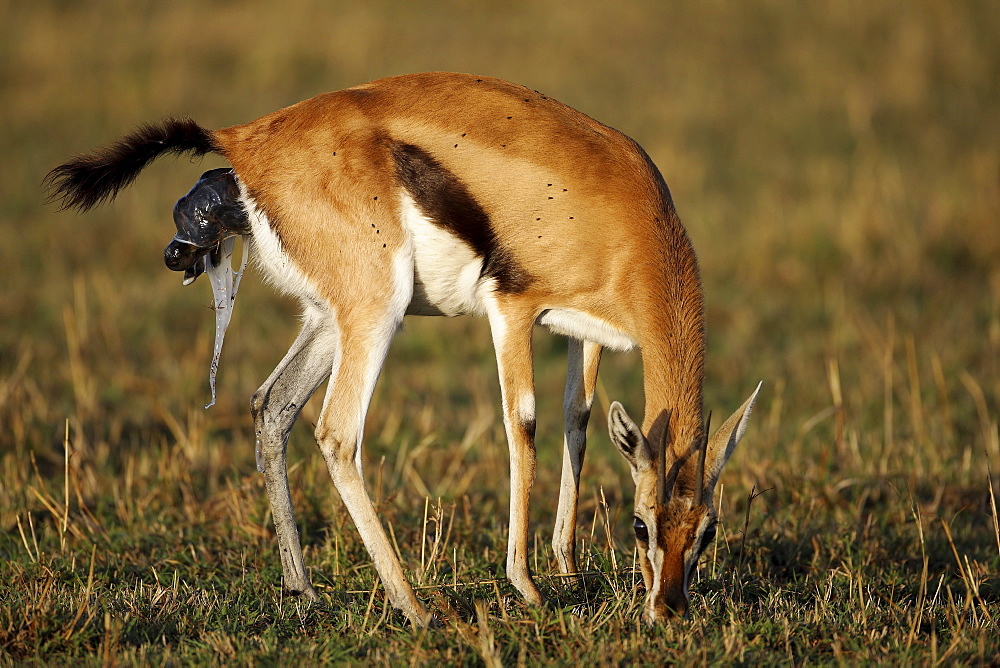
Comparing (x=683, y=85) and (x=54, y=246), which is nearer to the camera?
(x=54, y=246)

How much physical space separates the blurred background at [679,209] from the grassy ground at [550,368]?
0.04 metres

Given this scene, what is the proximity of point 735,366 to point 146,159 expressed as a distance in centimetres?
535

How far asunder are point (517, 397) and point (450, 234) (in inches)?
29.4

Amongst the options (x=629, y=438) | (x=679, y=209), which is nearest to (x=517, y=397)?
(x=629, y=438)

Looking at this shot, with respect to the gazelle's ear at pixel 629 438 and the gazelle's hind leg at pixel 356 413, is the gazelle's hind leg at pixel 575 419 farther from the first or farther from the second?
the gazelle's hind leg at pixel 356 413

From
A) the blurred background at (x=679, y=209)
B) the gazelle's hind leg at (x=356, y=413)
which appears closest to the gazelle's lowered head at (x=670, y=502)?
the gazelle's hind leg at (x=356, y=413)

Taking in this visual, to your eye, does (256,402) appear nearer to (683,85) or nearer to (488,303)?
(488,303)

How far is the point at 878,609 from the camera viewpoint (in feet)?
13.9

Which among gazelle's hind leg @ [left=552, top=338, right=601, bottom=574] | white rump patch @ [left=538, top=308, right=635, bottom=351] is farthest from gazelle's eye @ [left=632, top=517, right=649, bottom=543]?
white rump patch @ [left=538, top=308, right=635, bottom=351]

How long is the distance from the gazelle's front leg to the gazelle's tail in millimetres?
1480

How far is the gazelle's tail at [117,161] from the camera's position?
4.58 m

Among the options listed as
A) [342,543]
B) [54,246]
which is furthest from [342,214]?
[54,246]

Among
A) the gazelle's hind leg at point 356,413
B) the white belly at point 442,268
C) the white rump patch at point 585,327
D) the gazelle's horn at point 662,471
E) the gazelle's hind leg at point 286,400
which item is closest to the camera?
Answer: the gazelle's horn at point 662,471

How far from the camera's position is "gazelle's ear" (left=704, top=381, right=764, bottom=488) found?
4219 mm
